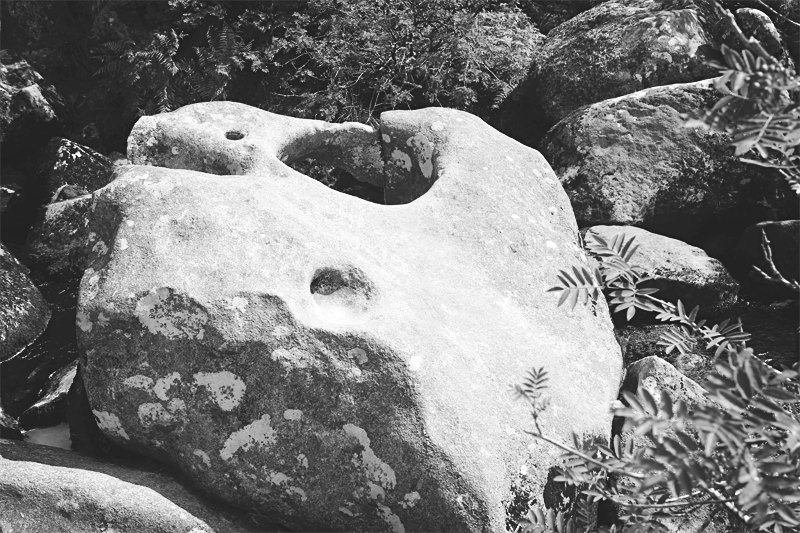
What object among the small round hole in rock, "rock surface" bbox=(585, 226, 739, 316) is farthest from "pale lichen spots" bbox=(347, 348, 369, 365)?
the small round hole in rock

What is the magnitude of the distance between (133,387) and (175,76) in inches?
232

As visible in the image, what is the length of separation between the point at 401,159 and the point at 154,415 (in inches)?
112

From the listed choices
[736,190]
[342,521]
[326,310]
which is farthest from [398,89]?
[342,521]

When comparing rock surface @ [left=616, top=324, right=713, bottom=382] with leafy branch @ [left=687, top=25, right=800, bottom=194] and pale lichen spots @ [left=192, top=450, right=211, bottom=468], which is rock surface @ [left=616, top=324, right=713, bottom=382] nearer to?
pale lichen spots @ [left=192, top=450, right=211, bottom=468]

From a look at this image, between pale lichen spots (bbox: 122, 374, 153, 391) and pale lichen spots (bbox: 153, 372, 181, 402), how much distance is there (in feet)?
0.12

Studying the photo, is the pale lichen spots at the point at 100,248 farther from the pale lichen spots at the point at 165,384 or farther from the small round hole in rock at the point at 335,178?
the small round hole in rock at the point at 335,178

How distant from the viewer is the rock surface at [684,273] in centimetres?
699

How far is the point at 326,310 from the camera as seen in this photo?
477 cm

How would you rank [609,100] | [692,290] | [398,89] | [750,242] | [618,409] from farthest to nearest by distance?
1. [398,89]
2. [609,100]
3. [750,242]
4. [692,290]
5. [618,409]

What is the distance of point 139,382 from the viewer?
183 inches

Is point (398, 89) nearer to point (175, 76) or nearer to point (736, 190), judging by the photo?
point (175, 76)

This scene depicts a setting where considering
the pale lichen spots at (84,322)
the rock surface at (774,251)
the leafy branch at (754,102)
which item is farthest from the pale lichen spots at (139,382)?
the rock surface at (774,251)

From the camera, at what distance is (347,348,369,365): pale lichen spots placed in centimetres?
448

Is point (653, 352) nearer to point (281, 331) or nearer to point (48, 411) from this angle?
point (281, 331)
